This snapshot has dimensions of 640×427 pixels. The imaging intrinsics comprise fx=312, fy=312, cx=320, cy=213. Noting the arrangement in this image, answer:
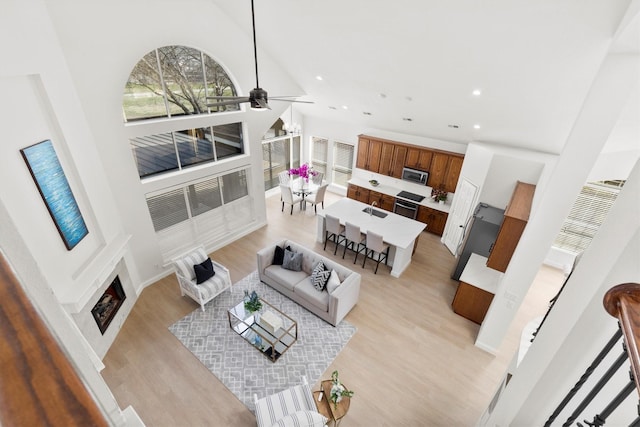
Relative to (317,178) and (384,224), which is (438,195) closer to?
(384,224)

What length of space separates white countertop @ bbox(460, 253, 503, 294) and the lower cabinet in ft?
0.24

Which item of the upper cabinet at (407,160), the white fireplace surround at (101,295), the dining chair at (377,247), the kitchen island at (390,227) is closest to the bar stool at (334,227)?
Answer: the kitchen island at (390,227)

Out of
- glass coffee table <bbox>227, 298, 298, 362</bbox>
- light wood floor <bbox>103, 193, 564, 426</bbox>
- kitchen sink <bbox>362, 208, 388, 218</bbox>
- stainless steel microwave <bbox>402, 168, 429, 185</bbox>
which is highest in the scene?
stainless steel microwave <bbox>402, 168, 429, 185</bbox>

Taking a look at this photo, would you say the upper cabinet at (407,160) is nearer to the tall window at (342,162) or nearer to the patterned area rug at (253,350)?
the tall window at (342,162)

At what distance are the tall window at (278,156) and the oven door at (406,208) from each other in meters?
3.88

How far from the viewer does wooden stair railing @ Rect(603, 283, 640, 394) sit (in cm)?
86

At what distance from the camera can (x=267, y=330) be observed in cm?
490

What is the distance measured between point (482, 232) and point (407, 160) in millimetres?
2995

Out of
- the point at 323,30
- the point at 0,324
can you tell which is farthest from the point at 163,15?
the point at 0,324

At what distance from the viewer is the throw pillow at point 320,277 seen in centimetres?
546

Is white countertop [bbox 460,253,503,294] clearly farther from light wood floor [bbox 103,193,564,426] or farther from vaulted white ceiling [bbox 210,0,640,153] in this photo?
vaulted white ceiling [bbox 210,0,640,153]

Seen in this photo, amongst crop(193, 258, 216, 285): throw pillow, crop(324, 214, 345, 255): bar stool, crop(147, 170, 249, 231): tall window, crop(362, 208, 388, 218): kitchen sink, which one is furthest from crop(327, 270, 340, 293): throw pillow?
crop(147, 170, 249, 231): tall window

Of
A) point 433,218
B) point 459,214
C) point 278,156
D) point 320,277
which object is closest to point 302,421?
point 320,277

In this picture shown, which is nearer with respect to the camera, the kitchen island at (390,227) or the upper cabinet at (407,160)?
the kitchen island at (390,227)
